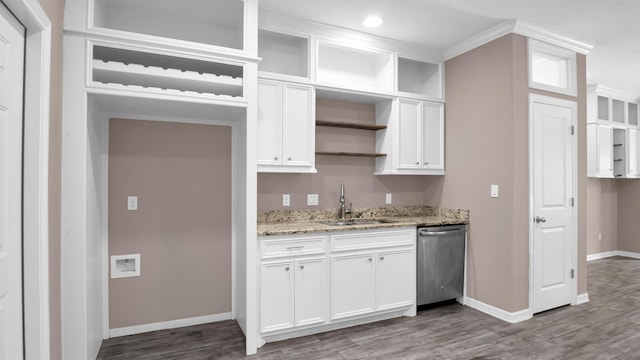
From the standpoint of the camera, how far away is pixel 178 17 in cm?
288

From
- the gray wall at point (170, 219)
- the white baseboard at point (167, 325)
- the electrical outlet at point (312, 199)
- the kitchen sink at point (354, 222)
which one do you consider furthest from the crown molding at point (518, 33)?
the white baseboard at point (167, 325)

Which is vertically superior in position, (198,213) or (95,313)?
(198,213)

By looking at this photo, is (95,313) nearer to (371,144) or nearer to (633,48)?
(371,144)

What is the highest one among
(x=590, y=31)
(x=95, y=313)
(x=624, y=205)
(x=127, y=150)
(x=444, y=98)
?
(x=590, y=31)

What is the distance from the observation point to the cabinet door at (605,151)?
5422 mm

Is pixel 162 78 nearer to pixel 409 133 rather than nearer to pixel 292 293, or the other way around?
pixel 292 293

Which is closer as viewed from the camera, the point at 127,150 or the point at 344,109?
the point at 127,150

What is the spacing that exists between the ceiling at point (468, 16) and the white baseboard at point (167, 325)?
274cm

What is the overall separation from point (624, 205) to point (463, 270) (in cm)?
459

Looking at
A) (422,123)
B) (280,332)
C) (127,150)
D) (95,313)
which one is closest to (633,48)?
(422,123)

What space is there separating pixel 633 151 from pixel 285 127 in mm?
6170

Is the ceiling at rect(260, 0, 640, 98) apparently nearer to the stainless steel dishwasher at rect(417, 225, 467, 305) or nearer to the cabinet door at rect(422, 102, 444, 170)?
the cabinet door at rect(422, 102, 444, 170)

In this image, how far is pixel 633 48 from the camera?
3.77 meters

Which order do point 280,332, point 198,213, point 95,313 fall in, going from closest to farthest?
point 95,313 < point 280,332 < point 198,213
